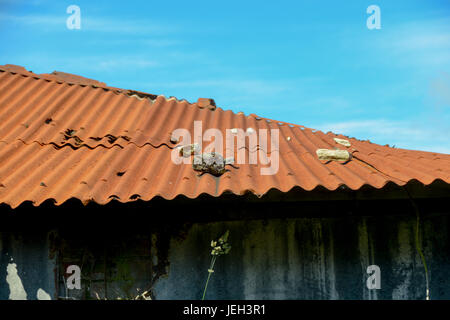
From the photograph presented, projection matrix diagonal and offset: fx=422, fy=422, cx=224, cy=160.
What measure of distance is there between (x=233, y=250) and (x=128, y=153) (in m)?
1.31

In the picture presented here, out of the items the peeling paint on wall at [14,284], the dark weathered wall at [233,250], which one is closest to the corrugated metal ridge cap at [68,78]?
the dark weathered wall at [233,250]

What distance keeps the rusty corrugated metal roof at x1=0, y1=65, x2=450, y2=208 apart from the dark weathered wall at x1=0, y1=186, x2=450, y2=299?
32 cm

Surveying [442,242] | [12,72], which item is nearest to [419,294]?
[442,242]

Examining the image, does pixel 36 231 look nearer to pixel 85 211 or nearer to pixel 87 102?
pixel 85 211

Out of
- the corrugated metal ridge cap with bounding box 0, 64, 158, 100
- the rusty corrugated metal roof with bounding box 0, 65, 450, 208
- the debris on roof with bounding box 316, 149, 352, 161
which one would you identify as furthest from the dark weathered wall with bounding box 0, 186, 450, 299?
the corrugated metal ridge cap with bounding box 0, 64, 158, 100

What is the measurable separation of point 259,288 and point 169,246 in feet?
2.84

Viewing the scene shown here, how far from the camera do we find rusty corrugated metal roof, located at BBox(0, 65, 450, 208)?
3279mm

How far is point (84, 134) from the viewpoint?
429 centimetres

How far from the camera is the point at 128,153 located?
3922 mm

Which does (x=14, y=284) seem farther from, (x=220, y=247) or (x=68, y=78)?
(x=68, y=78)

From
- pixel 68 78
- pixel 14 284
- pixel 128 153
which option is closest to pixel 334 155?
pixel 128 153

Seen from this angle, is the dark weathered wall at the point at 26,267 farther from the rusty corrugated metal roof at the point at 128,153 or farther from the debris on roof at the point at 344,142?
the debris on roof at the point at 344,142

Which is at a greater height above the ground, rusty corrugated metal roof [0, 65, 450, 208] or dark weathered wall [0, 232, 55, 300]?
rusty corrugated metal roof [0, 65, 450, 208]

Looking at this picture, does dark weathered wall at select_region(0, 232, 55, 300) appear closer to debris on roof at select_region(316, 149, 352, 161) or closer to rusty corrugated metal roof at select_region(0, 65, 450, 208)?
rusty corrugated metal roof at select_region(0, 65, 450, 208)
